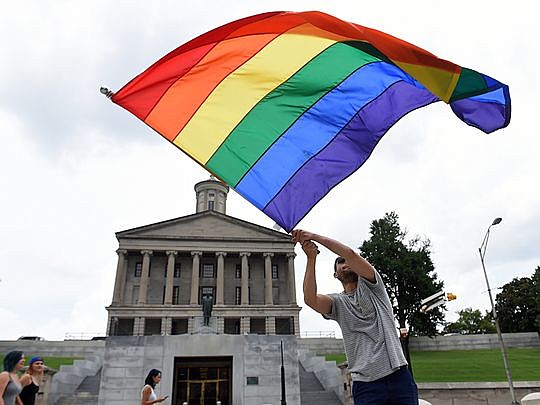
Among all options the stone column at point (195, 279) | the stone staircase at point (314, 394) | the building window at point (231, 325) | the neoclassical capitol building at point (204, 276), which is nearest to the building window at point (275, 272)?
the neoclassical capitol building at point (204, 276)

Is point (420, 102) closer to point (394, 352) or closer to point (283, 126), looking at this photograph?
point (283, 126)

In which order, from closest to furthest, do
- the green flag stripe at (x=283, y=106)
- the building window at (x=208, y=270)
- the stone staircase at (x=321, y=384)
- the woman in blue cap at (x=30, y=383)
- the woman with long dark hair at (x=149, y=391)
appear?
the green flag stripe at (x=283, y=106)
the woman in blue cap at (x=30, y=383)
the woman with long dark hair at (x=149, y=391)
the stone staircase at (x=321, y=384)
the building window at (x=208, y=270)

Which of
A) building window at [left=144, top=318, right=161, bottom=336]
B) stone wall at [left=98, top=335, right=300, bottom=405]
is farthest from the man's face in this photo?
building window at [left=144, top=318, right=161, bottom=336]

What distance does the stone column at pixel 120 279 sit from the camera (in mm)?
59491

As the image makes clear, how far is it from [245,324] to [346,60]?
191 feet

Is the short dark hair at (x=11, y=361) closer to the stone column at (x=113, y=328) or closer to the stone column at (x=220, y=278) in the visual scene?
the stone column at (x=113, y=328)

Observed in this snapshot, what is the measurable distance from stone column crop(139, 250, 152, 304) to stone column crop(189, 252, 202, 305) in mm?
6178

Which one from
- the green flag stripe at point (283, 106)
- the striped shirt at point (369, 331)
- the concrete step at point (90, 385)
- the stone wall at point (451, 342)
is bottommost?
the striped shirt at point (369, 331)

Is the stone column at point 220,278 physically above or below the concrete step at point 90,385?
above

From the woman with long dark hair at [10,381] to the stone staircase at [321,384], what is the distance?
20582 mm

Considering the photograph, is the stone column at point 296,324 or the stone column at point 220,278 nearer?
the stone column at point 296,324

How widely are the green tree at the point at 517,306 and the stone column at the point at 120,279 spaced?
54.4 m

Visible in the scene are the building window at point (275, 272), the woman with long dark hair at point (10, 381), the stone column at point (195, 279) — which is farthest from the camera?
the building window at point (275, 272)

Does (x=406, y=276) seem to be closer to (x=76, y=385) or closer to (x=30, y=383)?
(x=76, y=385)
